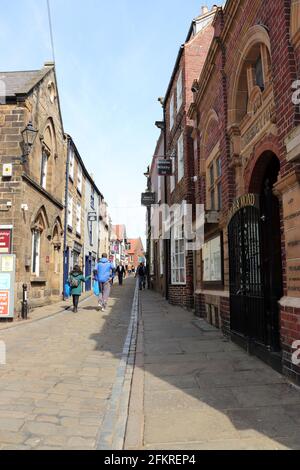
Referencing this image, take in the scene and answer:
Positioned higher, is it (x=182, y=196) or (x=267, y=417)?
(x=182, y=196)

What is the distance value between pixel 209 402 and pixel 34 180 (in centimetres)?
1122

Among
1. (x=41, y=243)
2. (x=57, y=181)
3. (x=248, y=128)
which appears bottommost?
(x=41, y=243)

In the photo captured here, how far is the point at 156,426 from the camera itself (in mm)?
3713

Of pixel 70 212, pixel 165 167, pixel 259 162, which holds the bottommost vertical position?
pixel 259 162

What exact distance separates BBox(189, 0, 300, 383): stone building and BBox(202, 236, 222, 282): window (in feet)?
0.09

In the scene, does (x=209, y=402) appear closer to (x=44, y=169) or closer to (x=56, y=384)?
(x=56, y=384)

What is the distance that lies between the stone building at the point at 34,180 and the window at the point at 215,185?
5.81 m

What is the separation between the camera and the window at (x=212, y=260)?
9.36 metres

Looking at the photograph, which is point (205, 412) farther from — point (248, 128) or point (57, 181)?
point (57, 181)

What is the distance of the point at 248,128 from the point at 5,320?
864 centimetres

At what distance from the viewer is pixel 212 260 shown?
32.9 ft

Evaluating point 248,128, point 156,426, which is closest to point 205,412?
point 156,426

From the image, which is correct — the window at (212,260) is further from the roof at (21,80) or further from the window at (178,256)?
the roof at (21,80)

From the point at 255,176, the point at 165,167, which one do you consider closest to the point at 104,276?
the point at 165,167
